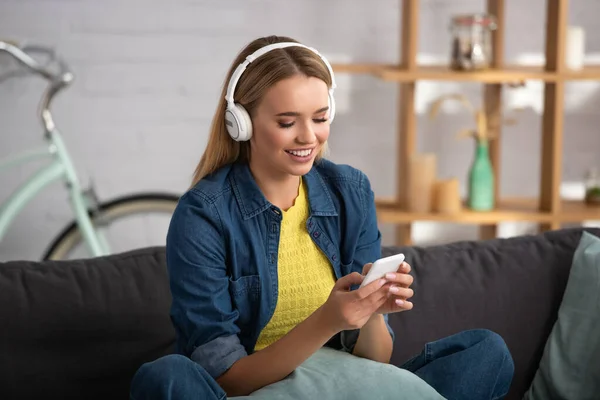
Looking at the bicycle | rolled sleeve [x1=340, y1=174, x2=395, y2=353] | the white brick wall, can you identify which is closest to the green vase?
the white brick wall

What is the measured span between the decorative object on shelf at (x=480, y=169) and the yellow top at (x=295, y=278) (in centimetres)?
157

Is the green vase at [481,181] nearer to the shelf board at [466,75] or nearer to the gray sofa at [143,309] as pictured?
the shelf board at [466,75]

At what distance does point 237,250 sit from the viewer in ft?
5.69

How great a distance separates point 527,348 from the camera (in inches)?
82.6

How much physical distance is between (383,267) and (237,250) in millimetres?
310

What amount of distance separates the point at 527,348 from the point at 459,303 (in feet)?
0.56

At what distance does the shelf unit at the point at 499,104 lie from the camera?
3.17m

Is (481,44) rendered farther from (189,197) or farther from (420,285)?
(189,197)

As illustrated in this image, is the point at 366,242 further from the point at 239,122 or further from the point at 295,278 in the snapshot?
the point at 239,122

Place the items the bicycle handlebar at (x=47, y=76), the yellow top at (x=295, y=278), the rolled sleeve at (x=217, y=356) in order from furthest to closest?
the bicycle handlebar at (x=47, y=76) → the yellow top at (x=295, y=278) → the rolled sleeve at (x=217, y=356)

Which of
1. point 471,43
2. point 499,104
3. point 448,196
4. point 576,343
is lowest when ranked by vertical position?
point 576,343

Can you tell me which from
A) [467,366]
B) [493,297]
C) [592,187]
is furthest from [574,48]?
[467,366]

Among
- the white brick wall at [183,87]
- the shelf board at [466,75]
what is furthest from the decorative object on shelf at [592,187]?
the shelf board at [466,75]

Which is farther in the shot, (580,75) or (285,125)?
(580,75)
